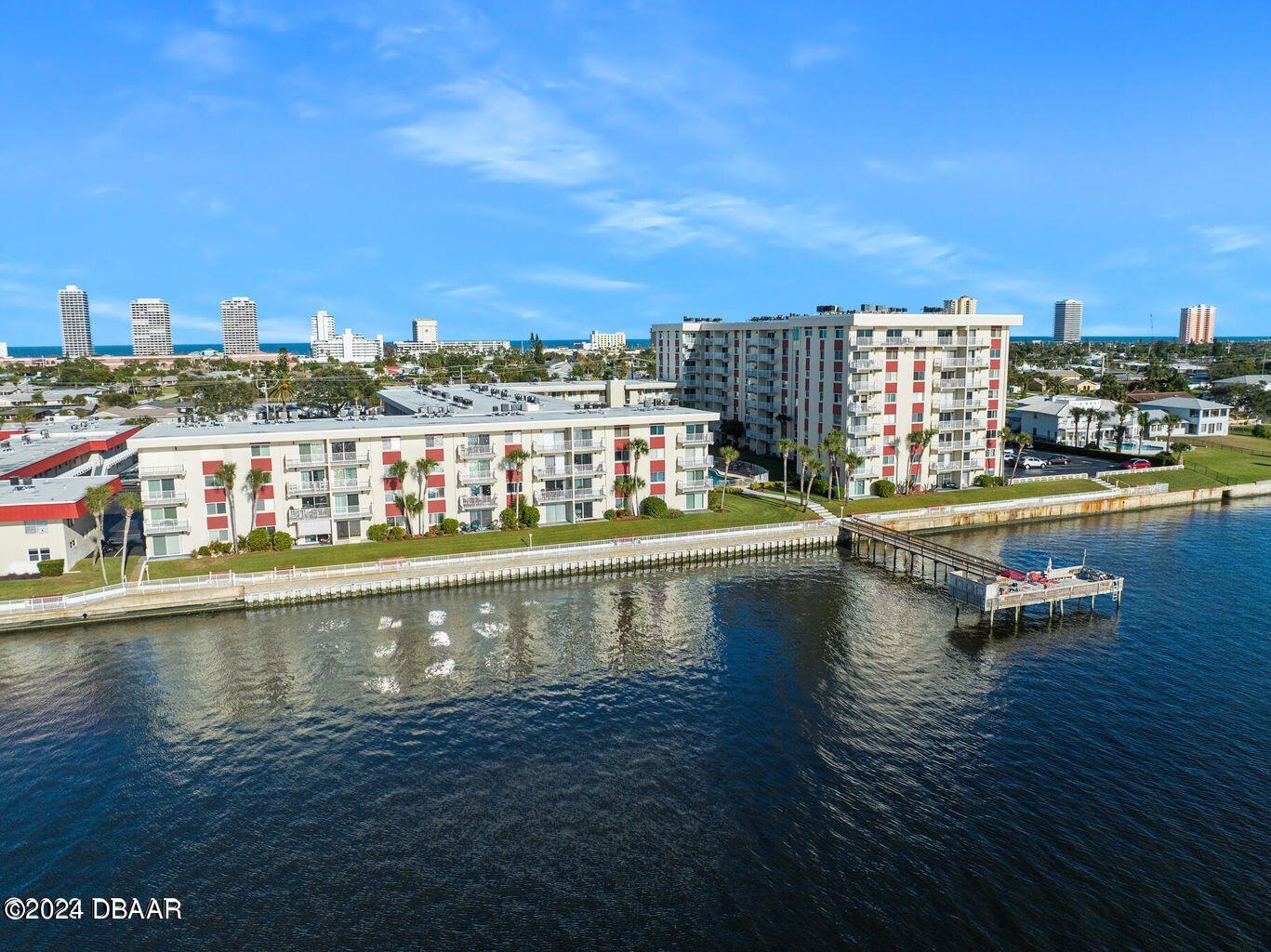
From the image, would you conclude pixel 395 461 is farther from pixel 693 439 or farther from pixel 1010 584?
pixel 1010 584

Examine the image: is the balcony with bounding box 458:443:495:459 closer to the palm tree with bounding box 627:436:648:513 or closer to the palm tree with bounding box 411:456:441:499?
the palm tree with bounding box 411:456:441:499

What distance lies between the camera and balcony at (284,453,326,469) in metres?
78.5

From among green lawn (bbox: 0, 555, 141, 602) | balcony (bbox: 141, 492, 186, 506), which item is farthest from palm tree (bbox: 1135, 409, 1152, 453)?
green lawn (bbox: 0, 555, 141, 602)

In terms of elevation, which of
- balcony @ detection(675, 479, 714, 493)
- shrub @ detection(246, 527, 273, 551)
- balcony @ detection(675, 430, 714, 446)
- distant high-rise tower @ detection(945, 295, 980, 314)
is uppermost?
distant high-rise tower @ detection(945, 295, 980, 314)

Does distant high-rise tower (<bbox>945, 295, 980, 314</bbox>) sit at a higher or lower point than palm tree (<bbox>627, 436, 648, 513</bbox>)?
higher

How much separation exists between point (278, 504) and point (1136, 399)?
159 m

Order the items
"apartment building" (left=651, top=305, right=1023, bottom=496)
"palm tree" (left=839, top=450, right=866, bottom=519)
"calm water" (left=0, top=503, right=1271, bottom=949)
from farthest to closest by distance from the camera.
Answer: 1. "apartment building" (left=651, top=305, right=1023, bottom=496)
2. "palm tree" (left=839, top=450, right=866, bottom=519)
3. "calm water" (left=0, top=503, right=1271, bottom=949)

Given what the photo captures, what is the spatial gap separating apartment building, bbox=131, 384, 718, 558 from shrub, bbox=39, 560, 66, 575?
6877mm

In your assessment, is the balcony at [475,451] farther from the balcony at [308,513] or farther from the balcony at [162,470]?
the balcony at [162,470]

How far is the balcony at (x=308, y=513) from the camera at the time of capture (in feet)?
257

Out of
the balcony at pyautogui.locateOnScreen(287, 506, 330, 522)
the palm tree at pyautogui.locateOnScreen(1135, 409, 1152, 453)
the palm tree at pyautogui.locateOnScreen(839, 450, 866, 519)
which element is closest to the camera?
the balcony at pyautogui.locateOnScreen(287, 506, 330, 522)

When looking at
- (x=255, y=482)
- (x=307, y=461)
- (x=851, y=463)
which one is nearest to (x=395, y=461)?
(x=307, y=461)

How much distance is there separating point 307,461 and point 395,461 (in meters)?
8.23

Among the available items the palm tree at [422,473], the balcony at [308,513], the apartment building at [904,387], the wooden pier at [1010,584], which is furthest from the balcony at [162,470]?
the apartment building at [904,387]
